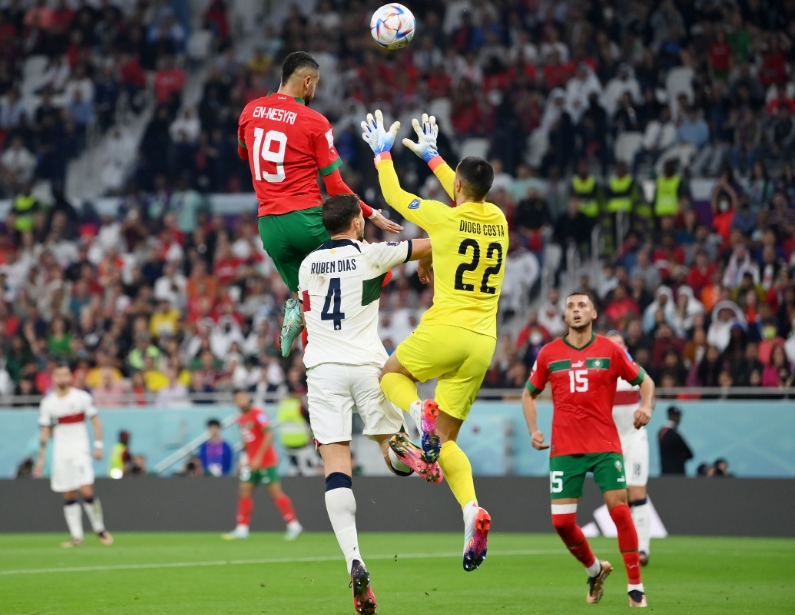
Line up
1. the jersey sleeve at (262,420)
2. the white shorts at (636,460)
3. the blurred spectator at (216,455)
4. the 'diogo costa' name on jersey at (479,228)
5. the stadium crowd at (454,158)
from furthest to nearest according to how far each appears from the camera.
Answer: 1. the blurred spectator at (216,455)
2. the stadium crowd at (454,158)
3. the jersey sleeve at (262,420)
4. the white shorts at (636,460)
5. the 'diogo costa' name on jersey at (479,228)

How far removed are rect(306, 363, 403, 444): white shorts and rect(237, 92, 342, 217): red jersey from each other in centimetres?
128

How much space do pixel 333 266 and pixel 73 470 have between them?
9.67 m

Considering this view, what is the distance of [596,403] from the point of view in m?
10.2

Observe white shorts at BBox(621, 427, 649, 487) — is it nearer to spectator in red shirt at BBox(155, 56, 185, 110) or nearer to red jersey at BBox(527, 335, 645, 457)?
red jersey at BBox(527, 335, 645, 457)

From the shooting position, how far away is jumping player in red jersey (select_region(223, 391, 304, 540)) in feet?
56.1

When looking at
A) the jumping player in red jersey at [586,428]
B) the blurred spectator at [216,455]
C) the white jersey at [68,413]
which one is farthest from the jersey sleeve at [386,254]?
the blurred spectator at [216,455]

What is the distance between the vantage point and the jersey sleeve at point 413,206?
28.4ft

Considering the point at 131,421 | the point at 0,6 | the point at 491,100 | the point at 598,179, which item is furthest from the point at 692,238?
the point at 0,6

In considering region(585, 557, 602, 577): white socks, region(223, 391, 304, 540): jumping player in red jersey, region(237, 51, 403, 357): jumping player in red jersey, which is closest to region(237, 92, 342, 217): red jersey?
region(237, 51, 403, 357): jumping player in red jersey

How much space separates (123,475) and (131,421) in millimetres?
Result: 829

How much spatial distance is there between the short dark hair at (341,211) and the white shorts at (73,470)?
Result: 955 centimetres

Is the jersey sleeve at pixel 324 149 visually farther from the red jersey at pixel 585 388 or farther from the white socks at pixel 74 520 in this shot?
the white socks at pixel 74 520

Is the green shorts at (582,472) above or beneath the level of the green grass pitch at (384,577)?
above

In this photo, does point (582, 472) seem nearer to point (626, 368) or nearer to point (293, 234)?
point (626, 368)
